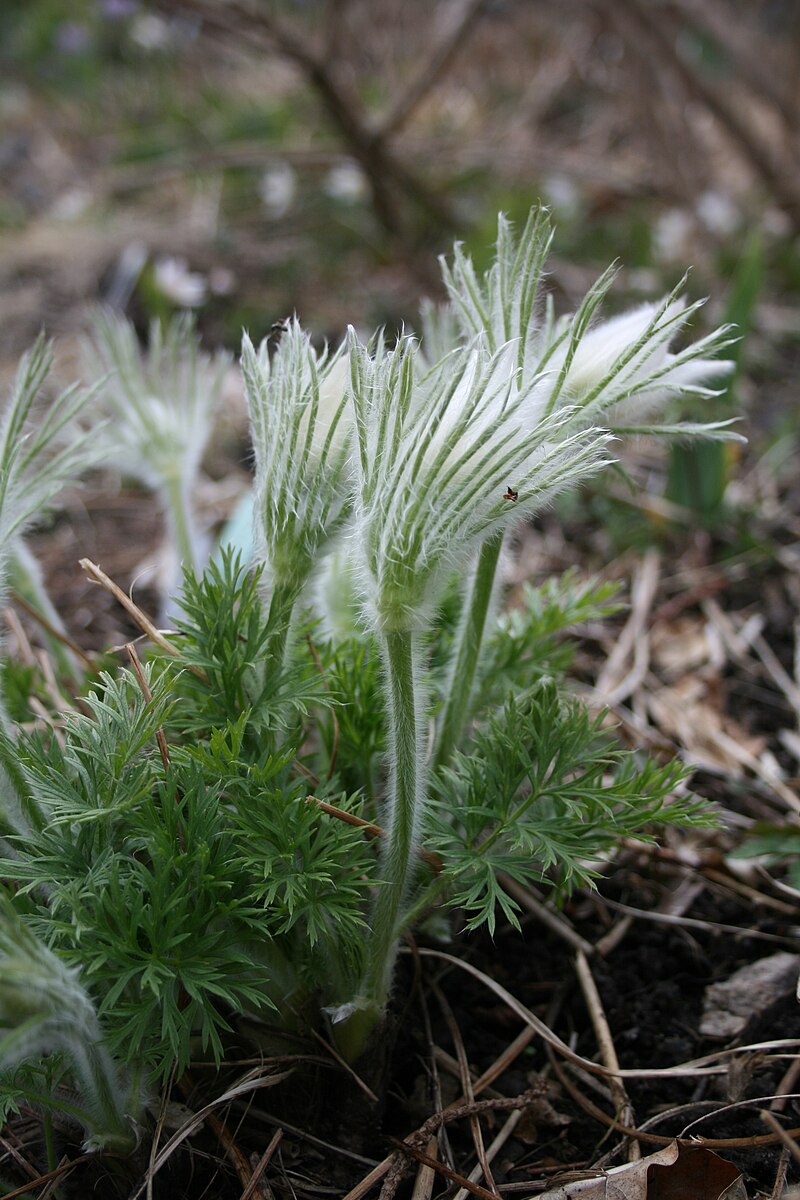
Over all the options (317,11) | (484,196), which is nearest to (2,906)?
(484,196)

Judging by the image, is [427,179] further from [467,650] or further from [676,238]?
[467,650]

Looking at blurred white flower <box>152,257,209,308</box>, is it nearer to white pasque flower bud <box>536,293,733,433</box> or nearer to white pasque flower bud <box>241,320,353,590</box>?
white pasque flower bud <box>241,320,353,590</box>

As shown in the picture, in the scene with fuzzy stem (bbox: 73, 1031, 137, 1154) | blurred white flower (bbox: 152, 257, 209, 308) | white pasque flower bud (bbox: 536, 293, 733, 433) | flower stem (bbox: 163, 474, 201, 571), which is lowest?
fuzzy stem (bbox: 73, 1031, 137, 1154)

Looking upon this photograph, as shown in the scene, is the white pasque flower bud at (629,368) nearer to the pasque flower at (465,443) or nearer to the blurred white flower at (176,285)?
the pasque flower at (465,443)

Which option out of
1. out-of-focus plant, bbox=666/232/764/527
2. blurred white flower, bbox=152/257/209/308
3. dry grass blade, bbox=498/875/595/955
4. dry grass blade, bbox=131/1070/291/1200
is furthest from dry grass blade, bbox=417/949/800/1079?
blurred white flower, bbox=152/257/209/308

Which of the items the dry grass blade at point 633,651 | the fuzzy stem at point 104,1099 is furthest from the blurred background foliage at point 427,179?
the fuzzy stem at point 104,1099

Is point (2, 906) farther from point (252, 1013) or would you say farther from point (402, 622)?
point (402, 622)
